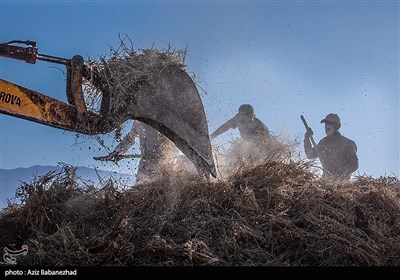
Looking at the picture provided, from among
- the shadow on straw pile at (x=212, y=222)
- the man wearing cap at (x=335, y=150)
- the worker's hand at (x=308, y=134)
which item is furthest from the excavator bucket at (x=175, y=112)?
the worker's hand at (x=308, y=134)

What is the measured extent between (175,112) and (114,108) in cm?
83

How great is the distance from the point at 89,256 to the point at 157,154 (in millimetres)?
4153

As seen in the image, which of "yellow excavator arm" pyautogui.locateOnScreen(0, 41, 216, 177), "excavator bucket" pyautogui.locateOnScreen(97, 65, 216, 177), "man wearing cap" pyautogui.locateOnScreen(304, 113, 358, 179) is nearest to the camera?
"yellow excavator arm" pyautogui.locateOnScreen(0, 41, 216, 177)

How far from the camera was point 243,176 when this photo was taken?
5.46m

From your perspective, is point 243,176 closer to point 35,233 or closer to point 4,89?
point 35,233

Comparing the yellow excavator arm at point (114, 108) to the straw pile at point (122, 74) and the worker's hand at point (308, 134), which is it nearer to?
the straw pile at point (122, 74)

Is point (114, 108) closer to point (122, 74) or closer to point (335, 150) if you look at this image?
point (122, 74)

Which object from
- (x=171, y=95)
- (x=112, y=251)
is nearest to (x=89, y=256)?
(x=112, y=251)

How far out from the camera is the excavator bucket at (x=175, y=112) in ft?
17.1

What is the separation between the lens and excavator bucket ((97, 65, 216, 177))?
5.23 meters

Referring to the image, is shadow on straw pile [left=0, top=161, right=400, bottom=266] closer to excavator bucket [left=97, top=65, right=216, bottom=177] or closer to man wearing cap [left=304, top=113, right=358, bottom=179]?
excavator bucket [left=97, top=65, right=216, bottom=177]

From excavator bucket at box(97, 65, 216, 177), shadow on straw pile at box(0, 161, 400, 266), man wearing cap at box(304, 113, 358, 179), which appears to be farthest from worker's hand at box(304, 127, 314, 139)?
excavator bucket at box(97, 65, 216, 177)

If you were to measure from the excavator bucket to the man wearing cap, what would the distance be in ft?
17.7

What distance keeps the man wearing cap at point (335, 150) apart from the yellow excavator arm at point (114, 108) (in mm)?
5519
